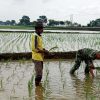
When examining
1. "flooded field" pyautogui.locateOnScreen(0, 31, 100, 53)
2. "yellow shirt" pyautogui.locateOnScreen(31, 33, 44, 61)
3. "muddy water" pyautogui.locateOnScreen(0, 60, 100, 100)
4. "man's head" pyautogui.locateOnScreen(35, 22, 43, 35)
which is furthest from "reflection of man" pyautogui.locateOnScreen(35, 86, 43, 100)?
"flooded field" pyautogui.locateOnScreen(0, 31, 100, 53)

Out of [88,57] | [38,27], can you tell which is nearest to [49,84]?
[38,27]

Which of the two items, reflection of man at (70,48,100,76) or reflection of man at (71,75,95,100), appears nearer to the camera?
reflection of man at (71,75,95,100)

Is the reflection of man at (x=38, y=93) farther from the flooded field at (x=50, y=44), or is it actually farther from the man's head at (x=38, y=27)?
the flooded field at (x=50, y=44)

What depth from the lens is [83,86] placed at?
681 cm

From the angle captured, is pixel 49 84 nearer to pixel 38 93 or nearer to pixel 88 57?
pixel 38 93

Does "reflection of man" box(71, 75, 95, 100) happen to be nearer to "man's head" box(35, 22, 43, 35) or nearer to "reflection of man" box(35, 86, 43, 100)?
"reflection of man" box(35, 86, 43, 100)

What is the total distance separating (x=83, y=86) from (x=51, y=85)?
0.62m

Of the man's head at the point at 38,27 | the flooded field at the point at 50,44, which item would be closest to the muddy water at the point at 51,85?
the man's head at the point at 38,27

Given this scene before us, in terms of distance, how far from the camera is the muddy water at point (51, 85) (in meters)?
5.67

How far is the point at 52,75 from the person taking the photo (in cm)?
802

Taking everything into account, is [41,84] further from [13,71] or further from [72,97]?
[13,71]

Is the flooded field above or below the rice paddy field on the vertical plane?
below

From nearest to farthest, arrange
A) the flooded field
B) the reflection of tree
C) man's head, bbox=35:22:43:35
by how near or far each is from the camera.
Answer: the reflection of tree
man's head, bbox=35:22:43:35
the flooded field

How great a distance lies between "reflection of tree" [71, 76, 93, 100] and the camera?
583 cm
